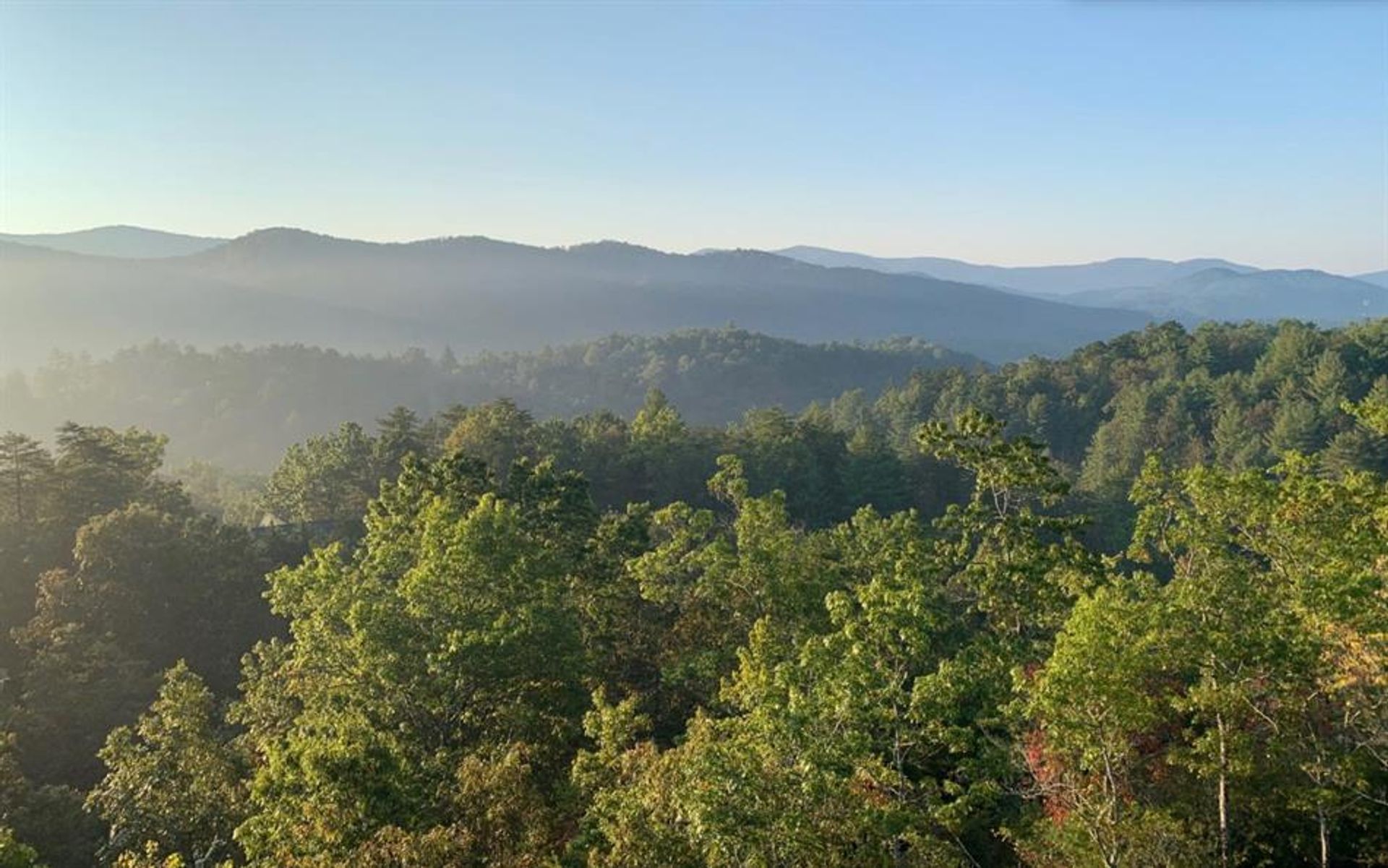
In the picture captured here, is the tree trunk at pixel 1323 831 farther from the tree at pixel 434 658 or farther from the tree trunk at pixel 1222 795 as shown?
the tree at pixel 434 658

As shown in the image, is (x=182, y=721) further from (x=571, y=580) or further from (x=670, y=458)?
(x=670, y=458)

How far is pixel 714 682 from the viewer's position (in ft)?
70.3

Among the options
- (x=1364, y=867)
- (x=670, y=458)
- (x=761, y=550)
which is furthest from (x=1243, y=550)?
(x=670, y=458)

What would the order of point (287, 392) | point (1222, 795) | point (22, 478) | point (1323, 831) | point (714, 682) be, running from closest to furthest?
point (1222, 795) → point (1323, 831) → point (714, 682) → point (22, 478) → point (287, 392)

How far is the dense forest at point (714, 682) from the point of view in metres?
12.2

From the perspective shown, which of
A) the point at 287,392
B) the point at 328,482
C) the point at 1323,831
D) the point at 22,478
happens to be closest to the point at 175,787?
the point at 1323,831

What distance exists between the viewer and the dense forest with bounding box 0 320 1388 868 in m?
12.2

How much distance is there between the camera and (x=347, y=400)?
165 meters

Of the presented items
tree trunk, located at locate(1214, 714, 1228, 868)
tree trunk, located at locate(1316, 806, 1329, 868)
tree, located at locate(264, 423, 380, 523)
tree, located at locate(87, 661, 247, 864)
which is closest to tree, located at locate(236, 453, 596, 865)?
tree, located at locate(87, 661, 247, 864)

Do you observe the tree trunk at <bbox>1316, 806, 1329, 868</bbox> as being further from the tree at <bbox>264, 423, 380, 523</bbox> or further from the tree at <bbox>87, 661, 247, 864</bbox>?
the tree at <bbox>264, 423, 380, 523</bbox>

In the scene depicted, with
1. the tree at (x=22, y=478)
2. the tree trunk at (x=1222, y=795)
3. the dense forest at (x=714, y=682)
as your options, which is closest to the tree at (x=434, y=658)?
the dense forest at (x=714, y=682)

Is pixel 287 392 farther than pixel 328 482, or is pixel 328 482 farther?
pixel 287 392

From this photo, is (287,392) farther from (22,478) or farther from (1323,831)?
(1323,831)

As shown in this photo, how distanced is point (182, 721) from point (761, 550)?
11977mm
